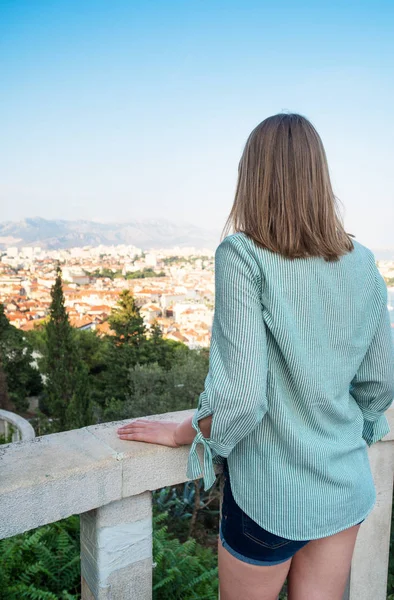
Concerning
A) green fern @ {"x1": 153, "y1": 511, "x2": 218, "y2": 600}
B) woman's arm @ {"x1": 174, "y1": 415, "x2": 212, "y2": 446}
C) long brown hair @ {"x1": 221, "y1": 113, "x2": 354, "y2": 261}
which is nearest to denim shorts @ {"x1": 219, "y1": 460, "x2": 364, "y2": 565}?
woman's arm @ {"x1": 174, "y1": 415, "x2": 212, "y2": 446}

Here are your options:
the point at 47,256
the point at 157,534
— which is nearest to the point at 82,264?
the point at 47,256

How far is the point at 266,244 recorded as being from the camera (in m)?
0.84

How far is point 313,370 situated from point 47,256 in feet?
429

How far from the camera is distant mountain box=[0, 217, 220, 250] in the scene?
133 m

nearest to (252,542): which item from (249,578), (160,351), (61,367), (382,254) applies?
(249,578)

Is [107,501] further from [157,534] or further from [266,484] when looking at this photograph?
[157,534]

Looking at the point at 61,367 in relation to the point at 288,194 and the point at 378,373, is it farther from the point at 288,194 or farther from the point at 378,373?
the point at 288,194

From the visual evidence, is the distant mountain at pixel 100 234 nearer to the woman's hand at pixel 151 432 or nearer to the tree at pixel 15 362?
the tree at pixel 15 362

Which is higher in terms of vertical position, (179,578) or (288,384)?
(288,384)

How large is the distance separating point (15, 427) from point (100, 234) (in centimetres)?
15291

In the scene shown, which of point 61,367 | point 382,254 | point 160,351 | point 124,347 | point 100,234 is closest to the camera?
point 382,254

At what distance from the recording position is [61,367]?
23.2 m

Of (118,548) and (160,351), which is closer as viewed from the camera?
(118,548)

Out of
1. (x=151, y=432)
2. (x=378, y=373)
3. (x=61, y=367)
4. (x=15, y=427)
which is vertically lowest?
(x=61, y=367)
